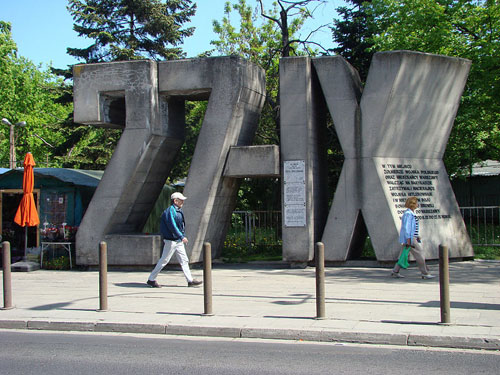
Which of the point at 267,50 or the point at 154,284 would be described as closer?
the point at 154,284

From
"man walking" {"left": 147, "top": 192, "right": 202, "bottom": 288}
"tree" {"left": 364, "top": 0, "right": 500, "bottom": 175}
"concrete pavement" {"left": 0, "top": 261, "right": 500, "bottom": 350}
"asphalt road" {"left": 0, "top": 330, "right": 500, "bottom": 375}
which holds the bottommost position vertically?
"asphalt road" {"left": 0, "top": 330, "right": 500, "bottom": 375}

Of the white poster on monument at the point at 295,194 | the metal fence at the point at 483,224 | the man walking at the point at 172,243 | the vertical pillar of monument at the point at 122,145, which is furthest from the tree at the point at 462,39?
the man walking at the point at 172,243

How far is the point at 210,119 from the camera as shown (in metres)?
15.2

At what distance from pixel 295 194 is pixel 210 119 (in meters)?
2.97

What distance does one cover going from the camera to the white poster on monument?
14641 mm

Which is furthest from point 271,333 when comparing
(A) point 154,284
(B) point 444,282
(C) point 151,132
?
(C) point 151,132

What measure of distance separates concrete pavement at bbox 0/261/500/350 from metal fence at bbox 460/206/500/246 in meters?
3.98

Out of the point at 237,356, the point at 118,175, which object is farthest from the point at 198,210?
the point at 237,356

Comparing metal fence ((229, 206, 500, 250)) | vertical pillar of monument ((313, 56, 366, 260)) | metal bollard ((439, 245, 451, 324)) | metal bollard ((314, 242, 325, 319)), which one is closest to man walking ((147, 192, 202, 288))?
metal bollard ((314, 242, 325, 319))

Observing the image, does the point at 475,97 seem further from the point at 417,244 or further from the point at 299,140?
the point at 417,244

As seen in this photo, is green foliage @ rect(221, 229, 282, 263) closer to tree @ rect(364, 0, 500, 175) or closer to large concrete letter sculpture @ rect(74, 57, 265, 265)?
large concrete letter sculpture @ rect(74, 57, 265, 265)

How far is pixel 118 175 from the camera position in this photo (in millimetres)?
15289

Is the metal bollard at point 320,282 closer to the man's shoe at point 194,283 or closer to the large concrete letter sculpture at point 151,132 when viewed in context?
the man's shoe at point 194,283

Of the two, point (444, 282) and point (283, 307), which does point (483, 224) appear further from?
Answer: point (444, 282)
